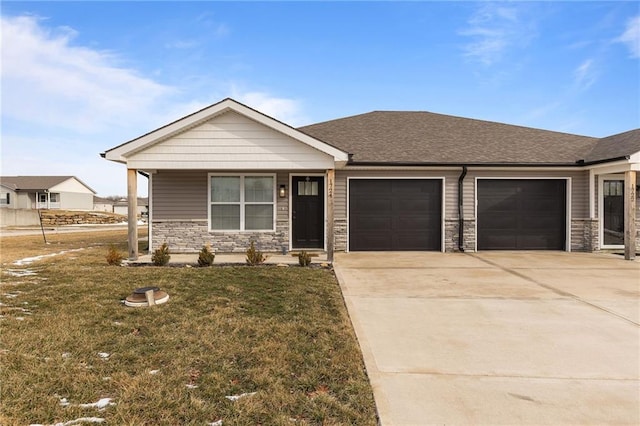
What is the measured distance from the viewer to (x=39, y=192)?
40812 mm

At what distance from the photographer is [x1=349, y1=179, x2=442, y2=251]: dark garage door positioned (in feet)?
33.9

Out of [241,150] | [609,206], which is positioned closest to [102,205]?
[241,150]

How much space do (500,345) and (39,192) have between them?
5282cm

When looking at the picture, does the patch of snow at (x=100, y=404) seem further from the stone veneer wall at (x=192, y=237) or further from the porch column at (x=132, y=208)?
the stone veneer wall at (x=192, y=237)

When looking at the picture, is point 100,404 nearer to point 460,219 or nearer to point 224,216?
point 224,216

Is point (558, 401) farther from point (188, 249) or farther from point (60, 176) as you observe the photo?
point (60, 176)

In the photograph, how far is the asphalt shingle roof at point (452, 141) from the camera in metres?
10.1

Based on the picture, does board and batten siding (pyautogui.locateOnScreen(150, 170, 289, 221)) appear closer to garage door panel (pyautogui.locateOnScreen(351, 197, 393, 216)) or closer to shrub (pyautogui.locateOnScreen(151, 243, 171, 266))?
shrub (pyautogui.locateOnScreen(151, 243, 171, 266))

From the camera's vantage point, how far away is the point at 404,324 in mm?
4172

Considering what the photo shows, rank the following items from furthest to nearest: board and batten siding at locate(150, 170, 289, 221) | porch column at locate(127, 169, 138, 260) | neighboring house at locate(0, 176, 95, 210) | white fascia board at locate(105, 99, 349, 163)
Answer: neighboring house at locate(0, 176, 95, 210), board and batten siding at locate(150, 170, 289, 221), porch column at locate(127, 169, 138, 260), white fascia board at locate(105, 99, 349, 163)

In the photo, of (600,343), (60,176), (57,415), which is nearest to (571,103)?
(600,343)

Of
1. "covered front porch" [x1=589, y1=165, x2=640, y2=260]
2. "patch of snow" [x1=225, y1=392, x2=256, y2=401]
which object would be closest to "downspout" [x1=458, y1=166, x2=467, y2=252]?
"covered front porch" [x1=589, y1=165, x2=640, y2=260]

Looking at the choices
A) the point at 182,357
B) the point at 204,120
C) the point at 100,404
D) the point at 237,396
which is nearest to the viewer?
the point at 100,404

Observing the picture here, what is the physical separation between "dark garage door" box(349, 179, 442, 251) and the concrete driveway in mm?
3388
